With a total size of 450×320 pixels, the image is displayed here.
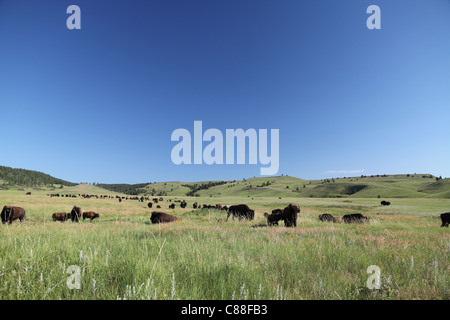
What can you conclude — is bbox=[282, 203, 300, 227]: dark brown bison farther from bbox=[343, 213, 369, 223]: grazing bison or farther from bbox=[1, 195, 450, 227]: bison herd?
bbox=[343, 213, 369, 223]: grazing bison

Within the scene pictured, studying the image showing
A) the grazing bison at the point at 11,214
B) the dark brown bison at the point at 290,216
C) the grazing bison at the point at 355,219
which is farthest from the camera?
the grazing bison at the point at 11,214

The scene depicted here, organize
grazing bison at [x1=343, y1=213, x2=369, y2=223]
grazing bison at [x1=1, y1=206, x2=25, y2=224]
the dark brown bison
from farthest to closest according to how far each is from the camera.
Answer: grazing bison at [x1=1, y1=206, x2=25, y2=224] → grazing bison at [x1=343, y1=213, x2=369, y2=223] → the dark brown bison

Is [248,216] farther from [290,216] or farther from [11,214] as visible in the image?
[11,214]

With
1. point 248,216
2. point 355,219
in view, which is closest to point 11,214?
point 248,216

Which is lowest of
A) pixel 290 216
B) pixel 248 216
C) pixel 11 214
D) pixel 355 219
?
pixel 248 216

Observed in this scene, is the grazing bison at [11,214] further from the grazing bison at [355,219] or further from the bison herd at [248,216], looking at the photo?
the grazing bison at [355,219]

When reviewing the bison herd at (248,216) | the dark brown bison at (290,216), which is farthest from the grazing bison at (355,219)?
the dark brown bison at (290,216)

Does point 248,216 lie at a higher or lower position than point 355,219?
lower

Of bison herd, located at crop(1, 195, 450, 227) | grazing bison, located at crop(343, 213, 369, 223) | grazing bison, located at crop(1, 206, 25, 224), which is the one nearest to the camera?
bison herd, located at crop(1, 195, 450, 227)

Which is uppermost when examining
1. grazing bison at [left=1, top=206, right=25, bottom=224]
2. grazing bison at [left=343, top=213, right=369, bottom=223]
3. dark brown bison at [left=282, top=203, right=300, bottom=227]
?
dark brown bison at [left=282, top=203, right=300, bottom=227]

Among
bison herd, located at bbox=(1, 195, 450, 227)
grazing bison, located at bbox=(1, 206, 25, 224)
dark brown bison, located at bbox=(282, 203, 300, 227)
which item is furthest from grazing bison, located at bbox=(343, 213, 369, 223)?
grazing bison, located at bbox=(1, 206, 25, 224)
